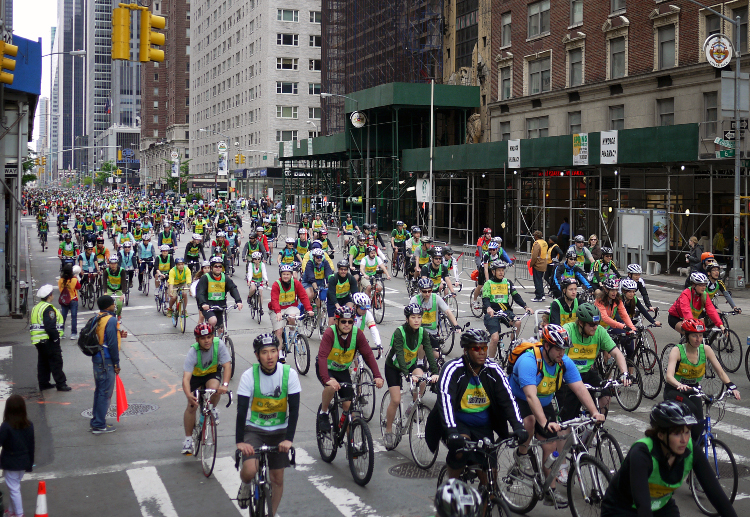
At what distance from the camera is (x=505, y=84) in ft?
154

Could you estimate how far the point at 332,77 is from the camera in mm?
81000

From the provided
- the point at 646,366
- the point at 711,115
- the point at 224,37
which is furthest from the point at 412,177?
the point at 224,37

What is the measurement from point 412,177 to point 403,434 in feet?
148

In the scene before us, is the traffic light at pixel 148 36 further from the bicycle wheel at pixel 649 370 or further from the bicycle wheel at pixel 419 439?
the bicycle wheel at pixel 649 370

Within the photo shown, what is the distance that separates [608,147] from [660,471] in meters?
29.4

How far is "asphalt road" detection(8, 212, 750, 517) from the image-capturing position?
26.8ft

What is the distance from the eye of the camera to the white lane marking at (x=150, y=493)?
8.08m

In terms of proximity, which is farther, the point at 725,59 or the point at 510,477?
the point at 725,59

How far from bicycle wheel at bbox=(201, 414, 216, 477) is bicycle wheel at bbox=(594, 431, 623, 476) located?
3.99 m

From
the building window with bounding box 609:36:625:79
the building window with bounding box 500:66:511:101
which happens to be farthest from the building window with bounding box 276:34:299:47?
the building window with bounding box 609:36:625:79

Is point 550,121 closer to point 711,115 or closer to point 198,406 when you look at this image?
point 711,115

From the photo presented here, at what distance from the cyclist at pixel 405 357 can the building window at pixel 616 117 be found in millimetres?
30284

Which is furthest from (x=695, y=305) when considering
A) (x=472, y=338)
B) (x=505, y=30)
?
(x=505, y=30)

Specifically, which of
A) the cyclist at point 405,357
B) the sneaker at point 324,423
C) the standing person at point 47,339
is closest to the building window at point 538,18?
the standing person at point 47,339
